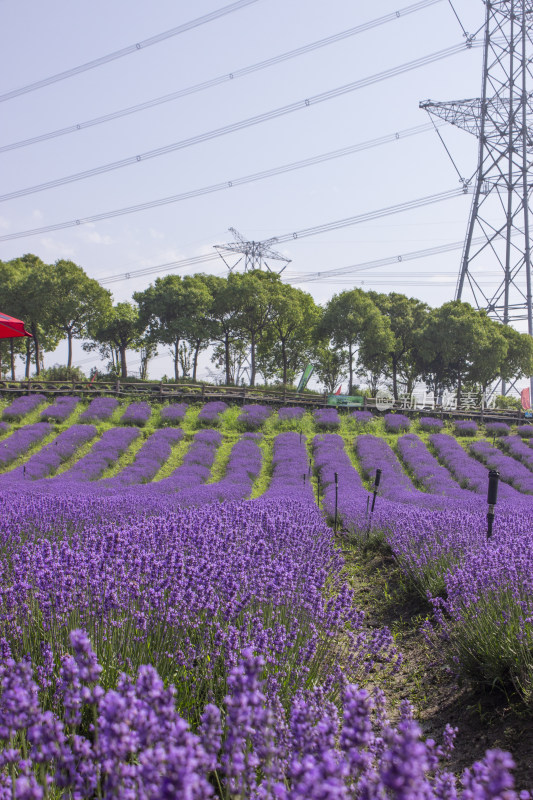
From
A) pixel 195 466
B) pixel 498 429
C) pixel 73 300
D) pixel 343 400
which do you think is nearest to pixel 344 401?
pixel 343 400

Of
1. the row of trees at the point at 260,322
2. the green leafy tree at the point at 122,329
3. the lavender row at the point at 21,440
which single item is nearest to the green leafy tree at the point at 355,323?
the row of trees at the point at 260,322

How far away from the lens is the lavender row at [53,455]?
15641mm

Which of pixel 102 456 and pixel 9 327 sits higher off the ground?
pixel 9 327

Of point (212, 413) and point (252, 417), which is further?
point (212, 413)

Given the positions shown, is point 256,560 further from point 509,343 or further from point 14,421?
point 509,343

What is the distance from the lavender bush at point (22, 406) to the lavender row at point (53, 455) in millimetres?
2878

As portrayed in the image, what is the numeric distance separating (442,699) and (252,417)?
19154 mm

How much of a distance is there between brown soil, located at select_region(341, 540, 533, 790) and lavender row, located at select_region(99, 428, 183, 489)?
28.7 feet

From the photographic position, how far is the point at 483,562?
4855mm

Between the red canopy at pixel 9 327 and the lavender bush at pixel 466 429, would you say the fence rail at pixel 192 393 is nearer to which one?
the lavender bush at pixel 466 429

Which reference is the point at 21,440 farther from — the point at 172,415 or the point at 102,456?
the point at 172,415

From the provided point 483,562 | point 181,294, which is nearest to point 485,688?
point 483,562

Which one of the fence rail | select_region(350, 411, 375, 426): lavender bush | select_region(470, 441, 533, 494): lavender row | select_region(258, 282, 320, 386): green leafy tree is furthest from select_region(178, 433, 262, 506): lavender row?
select_region(258, 282, 320, 386): green leafy tree

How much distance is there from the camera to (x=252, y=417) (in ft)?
76.0
